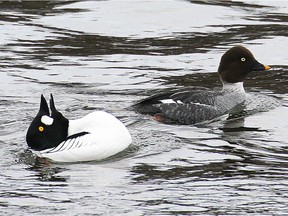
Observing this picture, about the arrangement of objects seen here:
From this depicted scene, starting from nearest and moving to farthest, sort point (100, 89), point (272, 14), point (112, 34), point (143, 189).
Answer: point (143, 189), point (100, 89), point (112, 34), point (272, 14)

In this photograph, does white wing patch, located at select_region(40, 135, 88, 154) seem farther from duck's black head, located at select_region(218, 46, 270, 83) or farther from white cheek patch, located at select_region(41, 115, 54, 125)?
duck's black head, located at select_region(218, 46, 270, 83)

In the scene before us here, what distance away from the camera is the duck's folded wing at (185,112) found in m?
13.2

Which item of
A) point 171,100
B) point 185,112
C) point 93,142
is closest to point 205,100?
point 185,112

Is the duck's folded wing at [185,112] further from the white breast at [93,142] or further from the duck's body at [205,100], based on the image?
the white breast at [93,142]

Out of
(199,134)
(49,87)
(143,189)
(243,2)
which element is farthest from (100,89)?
(243,2)

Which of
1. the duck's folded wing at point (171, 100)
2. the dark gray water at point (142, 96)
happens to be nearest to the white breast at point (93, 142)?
A: the dark gray water at point (142, 96)

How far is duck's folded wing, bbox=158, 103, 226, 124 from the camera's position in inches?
521

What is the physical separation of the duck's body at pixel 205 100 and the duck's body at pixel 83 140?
7.01 ft

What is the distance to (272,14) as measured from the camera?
20438 mm

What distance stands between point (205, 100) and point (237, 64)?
115 cm

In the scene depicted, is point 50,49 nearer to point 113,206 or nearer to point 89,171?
point 89,171

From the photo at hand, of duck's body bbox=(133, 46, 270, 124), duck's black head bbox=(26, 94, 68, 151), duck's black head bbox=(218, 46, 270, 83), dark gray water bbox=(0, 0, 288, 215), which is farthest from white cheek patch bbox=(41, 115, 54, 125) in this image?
duck's black head bbox=(218, 46, 270, 83)

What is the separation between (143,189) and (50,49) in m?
8.55

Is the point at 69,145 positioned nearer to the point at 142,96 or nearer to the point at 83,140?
the point at 83,140
